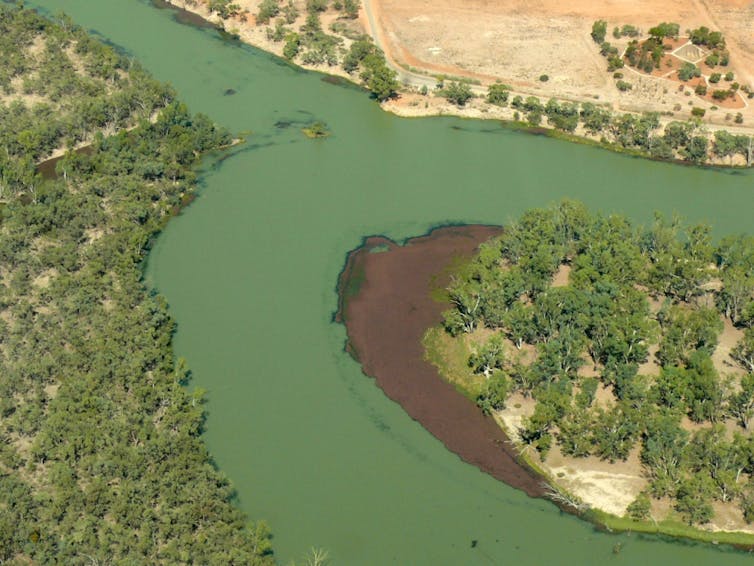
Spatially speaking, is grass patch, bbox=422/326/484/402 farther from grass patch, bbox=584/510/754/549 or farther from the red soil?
grass patch, bbox=584/510/754/549

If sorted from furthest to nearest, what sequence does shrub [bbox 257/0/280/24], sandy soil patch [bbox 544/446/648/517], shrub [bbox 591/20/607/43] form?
shrub [bbox 257/0/280/24] → shrub [bbox 591/20/607/43] → sandy soil patch [bbox 544/446/648/517]

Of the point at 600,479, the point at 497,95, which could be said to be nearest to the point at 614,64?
the point at 497,95

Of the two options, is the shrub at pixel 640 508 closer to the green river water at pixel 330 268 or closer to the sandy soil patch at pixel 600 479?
the sandy soil patch at pixel 600 479

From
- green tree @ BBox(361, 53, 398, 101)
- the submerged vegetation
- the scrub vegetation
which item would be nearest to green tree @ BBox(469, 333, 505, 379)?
the submerged vegetation

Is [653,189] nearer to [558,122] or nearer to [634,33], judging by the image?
[558,122]

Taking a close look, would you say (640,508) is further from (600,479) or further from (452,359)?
(452,359)

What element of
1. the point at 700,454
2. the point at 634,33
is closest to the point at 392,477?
the point at 700,454
